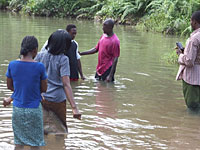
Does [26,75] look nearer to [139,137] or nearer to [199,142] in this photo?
[139,137]

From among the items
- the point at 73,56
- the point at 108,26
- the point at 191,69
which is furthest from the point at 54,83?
the point at 108,26

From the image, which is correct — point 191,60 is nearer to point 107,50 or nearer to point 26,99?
point 107,50

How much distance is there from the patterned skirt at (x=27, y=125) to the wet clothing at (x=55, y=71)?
71 centimetres

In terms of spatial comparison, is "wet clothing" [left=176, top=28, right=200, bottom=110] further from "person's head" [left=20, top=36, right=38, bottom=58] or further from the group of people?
"person's head" [left=20, top=36, right=38, bottom=58]

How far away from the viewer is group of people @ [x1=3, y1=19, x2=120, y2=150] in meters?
4.44

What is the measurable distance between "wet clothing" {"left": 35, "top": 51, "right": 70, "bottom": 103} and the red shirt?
410 centimetres

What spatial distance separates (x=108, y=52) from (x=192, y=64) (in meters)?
2.92

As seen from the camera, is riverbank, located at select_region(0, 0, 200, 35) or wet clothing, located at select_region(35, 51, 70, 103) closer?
wet clothing, located at select_region(35, 51, 70, 103)

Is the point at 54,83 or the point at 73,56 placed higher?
the point at 54,83

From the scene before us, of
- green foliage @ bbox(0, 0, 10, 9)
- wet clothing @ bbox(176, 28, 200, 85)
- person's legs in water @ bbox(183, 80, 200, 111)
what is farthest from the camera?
green foliage @ bbox(0, 0, 10, 9)

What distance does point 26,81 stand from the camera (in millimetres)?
4445

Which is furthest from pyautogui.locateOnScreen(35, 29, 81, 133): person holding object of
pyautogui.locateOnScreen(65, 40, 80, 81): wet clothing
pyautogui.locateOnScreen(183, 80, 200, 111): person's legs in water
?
pyautogui.locateOnScreen(65, 40, 80, 81): wet clothing

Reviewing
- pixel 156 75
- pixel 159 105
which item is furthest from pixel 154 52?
pixel 159 105

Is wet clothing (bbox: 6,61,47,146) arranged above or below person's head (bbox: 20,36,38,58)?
below
